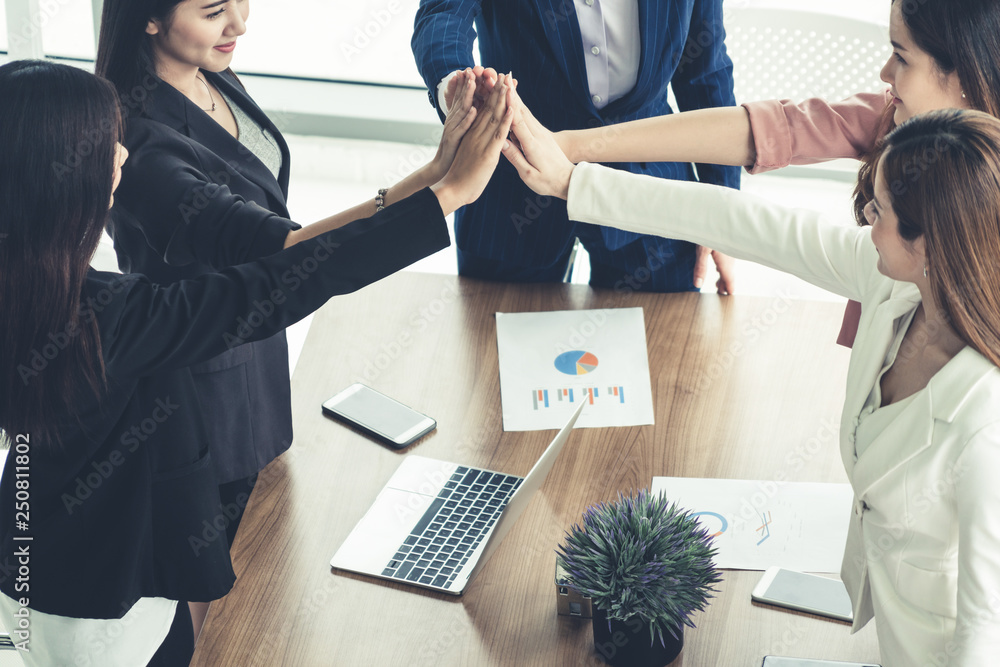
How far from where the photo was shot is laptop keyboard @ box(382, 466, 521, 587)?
4.72 ft

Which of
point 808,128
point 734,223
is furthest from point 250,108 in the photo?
point 808,128

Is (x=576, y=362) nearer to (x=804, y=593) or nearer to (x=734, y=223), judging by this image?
(x=734, y=223)

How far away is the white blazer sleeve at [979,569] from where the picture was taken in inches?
41.8

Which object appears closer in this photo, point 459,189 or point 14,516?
point 14,516

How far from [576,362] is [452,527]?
0.47 meters

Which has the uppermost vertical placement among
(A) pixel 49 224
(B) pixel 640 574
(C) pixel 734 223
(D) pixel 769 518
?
(A) pixel 49 224

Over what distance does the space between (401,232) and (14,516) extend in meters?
0.70

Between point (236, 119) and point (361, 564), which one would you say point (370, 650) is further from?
point (236, 119)

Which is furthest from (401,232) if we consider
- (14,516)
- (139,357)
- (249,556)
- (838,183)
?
(838,183)

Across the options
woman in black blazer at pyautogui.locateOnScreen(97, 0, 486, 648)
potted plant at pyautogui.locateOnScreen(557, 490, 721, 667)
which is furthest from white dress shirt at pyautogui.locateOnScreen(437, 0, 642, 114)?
potted plant at pyautogui.locateOnScreen(557, 490, 721, 667)

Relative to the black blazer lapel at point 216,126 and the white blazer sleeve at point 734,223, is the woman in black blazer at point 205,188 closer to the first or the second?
the black blazer lapel at point 216,126

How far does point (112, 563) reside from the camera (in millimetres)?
1397

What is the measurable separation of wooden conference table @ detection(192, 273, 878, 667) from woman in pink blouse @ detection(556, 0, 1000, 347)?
0.23m

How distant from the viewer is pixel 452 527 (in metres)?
1.52
